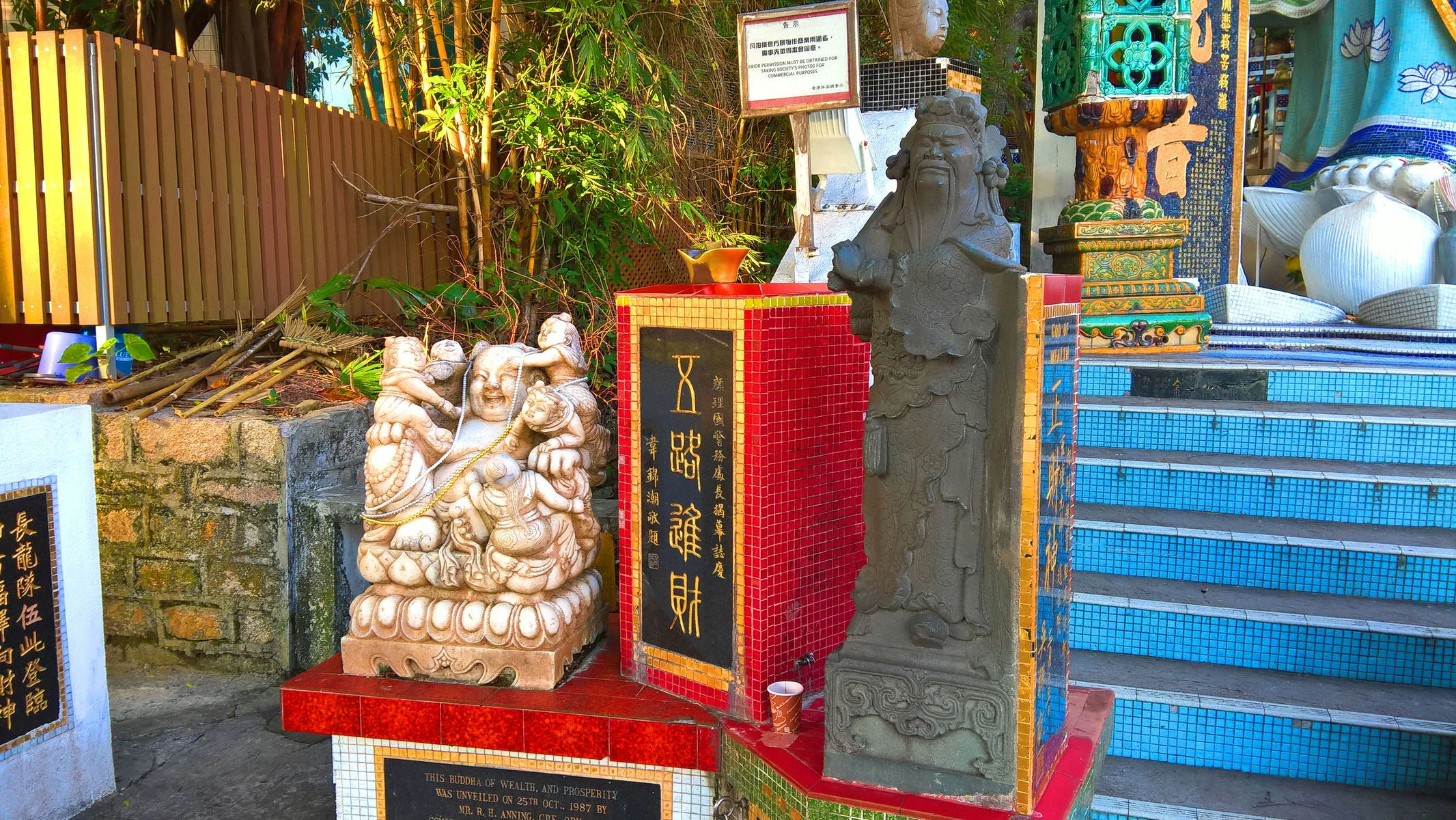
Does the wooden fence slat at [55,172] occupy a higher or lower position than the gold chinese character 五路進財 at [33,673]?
higher

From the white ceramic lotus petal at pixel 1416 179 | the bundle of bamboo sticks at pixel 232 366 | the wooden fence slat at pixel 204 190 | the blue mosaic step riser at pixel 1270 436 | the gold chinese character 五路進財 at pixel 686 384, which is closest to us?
the gold chinese character 五路進財 at pixel 686 384

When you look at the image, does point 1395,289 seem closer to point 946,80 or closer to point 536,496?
point 946,80

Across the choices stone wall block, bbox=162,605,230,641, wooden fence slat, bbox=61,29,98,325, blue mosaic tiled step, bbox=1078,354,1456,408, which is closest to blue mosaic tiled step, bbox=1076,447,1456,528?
blue mosaic tiled step, bbox=1078,354,1456,408

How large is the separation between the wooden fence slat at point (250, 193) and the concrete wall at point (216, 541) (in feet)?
4.09

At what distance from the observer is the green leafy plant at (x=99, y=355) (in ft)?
15.7

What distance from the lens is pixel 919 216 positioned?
2.51 m

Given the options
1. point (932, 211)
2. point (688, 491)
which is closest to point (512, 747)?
point (688, 491)

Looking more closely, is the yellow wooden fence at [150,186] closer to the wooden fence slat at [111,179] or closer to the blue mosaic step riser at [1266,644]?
the wooden fence slat at [111,179]

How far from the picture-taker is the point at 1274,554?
360 centimetres

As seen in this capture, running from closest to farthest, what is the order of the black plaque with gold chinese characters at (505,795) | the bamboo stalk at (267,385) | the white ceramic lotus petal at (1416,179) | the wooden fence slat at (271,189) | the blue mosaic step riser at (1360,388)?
the black plaque with gold chinese characters at (505,795)
the blue mosaic step riser at (1360,388)
the bamboo stalk at (267,385)
the wooden fence slat at (271,189)
the white ceramic lotus petal at (1416,179)

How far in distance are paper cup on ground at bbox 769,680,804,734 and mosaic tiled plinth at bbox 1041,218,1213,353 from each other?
124 inches

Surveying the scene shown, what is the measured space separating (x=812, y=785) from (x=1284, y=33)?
959 centimetres

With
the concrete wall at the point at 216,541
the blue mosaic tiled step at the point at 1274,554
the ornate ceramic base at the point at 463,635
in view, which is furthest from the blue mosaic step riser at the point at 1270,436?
the concrete wall at the point at 216,541

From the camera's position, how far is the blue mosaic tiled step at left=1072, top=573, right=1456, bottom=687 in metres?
3.21
